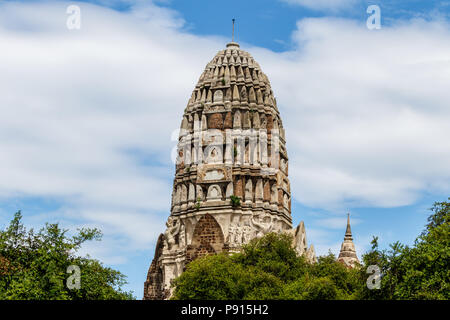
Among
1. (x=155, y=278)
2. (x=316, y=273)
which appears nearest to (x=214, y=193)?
(x=155, y=278)

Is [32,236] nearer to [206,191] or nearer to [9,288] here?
[9,288]

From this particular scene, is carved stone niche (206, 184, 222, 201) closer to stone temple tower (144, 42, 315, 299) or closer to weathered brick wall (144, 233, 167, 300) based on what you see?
stone temple tower (144, 42, 315, 299)

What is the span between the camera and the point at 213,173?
258 feet

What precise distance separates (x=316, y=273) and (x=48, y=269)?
22.5 metres

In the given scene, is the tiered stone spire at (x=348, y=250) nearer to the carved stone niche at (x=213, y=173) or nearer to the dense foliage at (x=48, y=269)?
the carved stone niche at (x=213, y=173)

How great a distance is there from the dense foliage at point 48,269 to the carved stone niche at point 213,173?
24.3 metres

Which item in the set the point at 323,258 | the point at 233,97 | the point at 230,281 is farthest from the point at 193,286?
the point at 233,97

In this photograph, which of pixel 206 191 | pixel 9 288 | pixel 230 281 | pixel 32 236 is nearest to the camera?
pixel 9 288

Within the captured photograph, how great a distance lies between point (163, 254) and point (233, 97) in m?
14.0

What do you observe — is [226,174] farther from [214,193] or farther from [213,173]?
[214,193]
